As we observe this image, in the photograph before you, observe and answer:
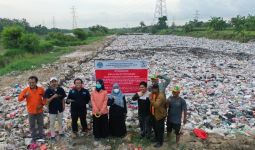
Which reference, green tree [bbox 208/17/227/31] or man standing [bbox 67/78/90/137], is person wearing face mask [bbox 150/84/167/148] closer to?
man standing [bbox 67/78/90/137]

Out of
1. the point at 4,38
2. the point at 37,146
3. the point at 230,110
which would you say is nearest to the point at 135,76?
the point at 37,146

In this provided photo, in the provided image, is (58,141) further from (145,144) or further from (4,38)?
(4,38)

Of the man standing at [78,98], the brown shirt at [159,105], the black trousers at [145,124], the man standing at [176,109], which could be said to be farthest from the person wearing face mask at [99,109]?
the man standing at [176,109]

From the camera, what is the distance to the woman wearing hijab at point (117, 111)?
7477mm

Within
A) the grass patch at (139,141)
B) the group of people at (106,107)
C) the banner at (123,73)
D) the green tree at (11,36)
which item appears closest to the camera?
the group of people at (106,107)

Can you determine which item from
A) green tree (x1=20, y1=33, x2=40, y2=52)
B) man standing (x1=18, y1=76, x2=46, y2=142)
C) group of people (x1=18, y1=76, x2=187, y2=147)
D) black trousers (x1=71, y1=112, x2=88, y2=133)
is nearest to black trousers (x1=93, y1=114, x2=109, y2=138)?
group of people (x1=18, y1=76, x2=187, y2=147)

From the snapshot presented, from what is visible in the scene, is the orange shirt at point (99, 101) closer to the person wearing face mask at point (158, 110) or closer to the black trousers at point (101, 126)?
the black trousers at point (101, 126)

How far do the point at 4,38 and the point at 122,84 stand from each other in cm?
3369

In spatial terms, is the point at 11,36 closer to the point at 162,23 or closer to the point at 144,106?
the point at 144,106

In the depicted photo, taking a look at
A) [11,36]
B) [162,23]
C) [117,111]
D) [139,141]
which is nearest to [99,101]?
[117,111]

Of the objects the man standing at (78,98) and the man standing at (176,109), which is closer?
the man standing at (176,109)

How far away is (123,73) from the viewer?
8.02 m

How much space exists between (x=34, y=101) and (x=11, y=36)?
1318 inches

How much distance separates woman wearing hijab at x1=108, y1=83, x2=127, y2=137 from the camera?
7.48m
